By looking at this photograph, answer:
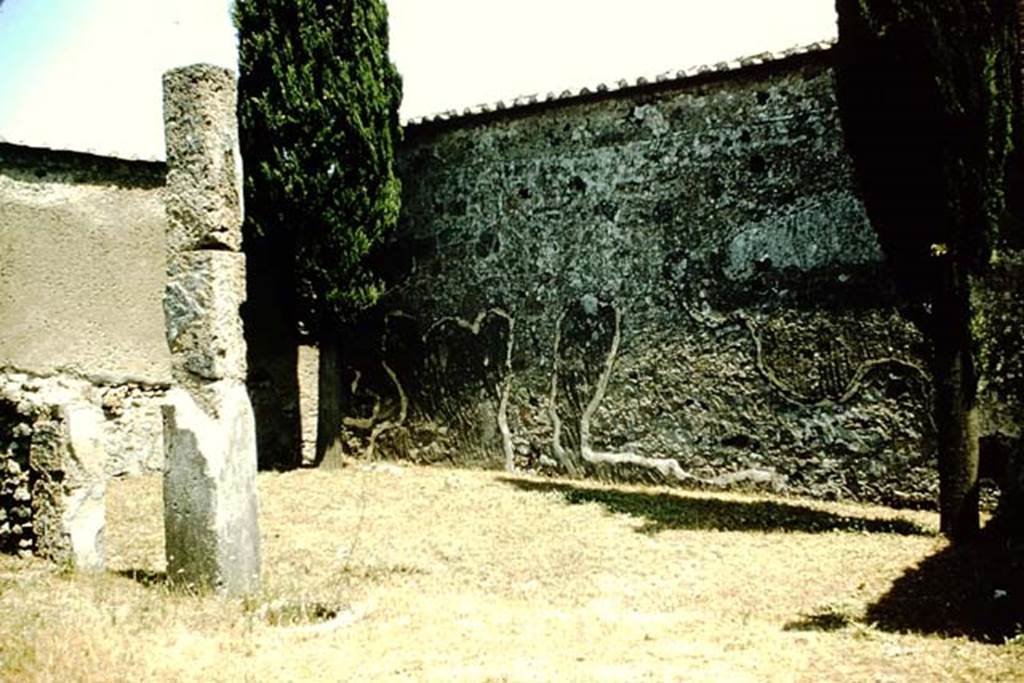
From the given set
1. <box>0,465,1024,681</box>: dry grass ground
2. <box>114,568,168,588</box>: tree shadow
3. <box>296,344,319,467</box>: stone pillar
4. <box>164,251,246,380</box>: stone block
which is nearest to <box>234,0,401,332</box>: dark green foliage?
<box>296,344,319,467</box>: stone pillar

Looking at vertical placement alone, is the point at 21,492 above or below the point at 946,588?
above

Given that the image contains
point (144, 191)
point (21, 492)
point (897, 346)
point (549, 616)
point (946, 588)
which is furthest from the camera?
point (144, 191)

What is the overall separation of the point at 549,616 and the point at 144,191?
26.0 feet

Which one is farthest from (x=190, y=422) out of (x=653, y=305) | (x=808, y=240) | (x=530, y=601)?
(x=808, y=240)

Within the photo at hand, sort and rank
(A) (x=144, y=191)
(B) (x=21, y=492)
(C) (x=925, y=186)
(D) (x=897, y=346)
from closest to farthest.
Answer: (B) (x=21, y=492)
(C) (x=925, y=186)
(D) (x=897, y=346)
(A) (x=144, y=191)

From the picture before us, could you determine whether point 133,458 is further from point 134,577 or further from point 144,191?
point 134,577

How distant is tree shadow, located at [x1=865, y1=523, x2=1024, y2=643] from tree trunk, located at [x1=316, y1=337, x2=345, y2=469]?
23.7 ft

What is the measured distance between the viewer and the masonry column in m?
5.84

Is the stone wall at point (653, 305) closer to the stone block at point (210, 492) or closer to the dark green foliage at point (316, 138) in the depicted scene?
the dark green foliage at point (316, 138)

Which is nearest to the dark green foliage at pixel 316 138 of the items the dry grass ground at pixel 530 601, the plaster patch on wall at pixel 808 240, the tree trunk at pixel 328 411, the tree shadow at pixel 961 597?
the tree trunk at pixel 328 411

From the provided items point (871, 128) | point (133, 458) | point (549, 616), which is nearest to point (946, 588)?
point (549, 616)

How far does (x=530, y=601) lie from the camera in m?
6.03

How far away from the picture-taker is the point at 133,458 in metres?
10.8

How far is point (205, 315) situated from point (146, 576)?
72.9 inches
